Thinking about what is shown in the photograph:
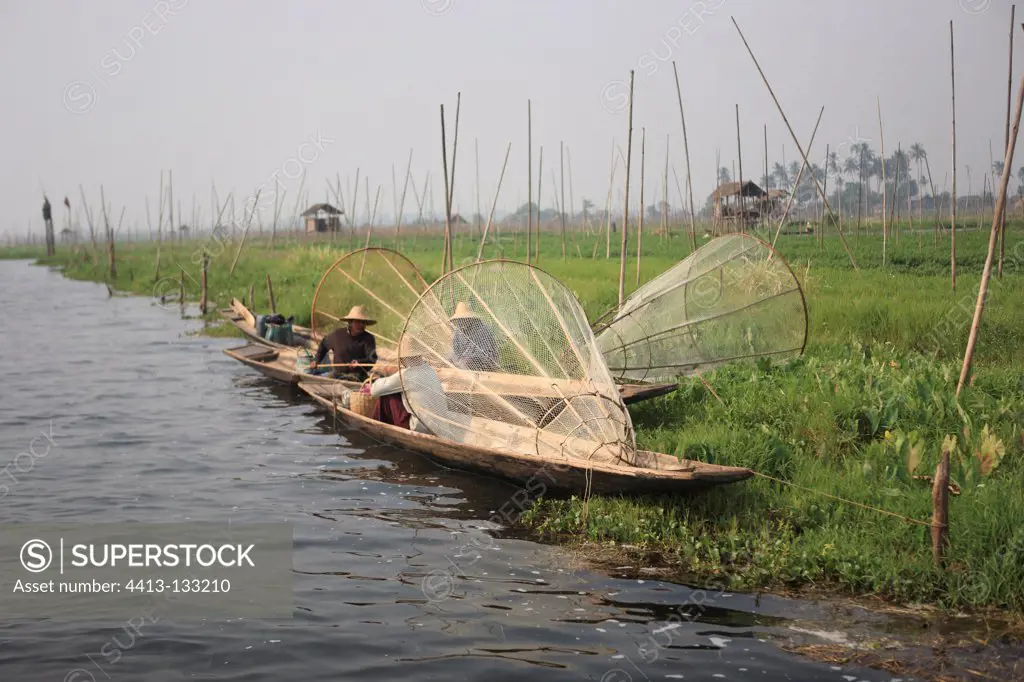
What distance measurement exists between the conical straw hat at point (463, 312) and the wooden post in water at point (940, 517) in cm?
395

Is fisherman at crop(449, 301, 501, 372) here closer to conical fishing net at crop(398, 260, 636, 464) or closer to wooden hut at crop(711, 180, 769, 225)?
conical fishing net at crop(398, 260, 636, 464)

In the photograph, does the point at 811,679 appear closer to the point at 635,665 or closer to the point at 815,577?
the point at 635,665

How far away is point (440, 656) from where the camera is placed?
4.28 metres

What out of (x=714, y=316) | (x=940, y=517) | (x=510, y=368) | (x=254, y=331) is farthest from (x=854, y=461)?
(x=254, y=331)

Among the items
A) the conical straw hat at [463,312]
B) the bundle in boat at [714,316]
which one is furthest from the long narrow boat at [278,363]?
the conical straw hat at [463,312]

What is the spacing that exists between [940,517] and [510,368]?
3363mm

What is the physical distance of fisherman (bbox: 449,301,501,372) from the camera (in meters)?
7.27

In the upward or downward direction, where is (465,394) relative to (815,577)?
upward

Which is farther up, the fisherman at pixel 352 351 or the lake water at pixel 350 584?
the fisherman at pixel 352 351

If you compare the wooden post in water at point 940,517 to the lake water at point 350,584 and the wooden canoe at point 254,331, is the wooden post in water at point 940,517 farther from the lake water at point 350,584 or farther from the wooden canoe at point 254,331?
the wooden canoe at point 254,331

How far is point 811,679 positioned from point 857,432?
283cm

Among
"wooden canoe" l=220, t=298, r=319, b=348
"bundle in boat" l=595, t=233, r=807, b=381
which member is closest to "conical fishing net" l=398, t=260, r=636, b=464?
"bundle in boat" l=595, t=233, r=807, b=381

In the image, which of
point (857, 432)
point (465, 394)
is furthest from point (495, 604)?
point (857, 432)

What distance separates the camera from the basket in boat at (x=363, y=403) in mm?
8352
